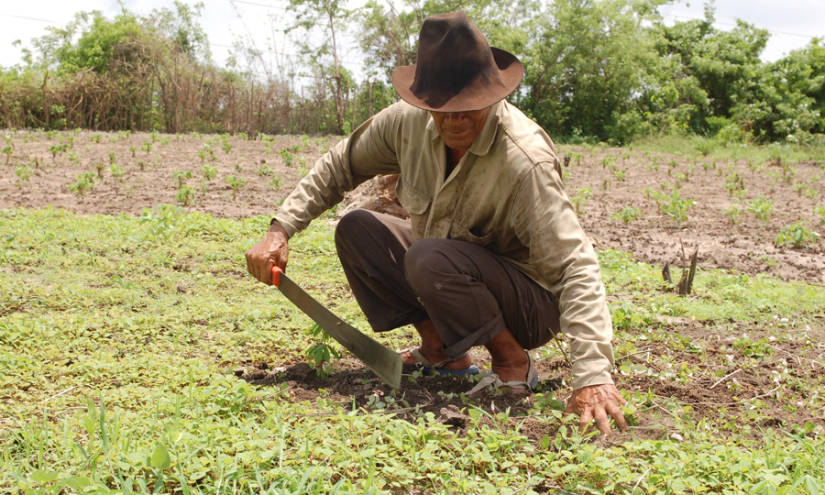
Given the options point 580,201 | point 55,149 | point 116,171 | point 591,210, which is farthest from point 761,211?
point 55,149

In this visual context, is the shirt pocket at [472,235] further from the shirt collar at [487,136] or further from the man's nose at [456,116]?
the man's nose at [456,116]

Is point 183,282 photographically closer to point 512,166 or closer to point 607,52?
point 512,166

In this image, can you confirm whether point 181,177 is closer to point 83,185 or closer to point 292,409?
point 83,185

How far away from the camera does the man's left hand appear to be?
2.48m

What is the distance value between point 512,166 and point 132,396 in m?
1.76

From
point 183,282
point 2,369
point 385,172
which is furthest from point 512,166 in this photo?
point 183,282

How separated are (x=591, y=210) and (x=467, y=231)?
6.83 m

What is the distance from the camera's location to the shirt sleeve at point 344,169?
10.9 ft

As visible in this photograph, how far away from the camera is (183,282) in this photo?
16.5 feet

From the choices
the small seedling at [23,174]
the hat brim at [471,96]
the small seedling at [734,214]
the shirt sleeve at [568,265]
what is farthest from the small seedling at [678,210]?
the small seedling at [23,174]

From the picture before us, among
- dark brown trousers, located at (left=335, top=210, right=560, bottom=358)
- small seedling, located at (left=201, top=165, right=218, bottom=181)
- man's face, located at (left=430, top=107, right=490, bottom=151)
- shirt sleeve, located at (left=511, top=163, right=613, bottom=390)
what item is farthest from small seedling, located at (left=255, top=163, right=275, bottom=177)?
shirt sleeve, located at (left=511, top=163, right=613, bottom=390)

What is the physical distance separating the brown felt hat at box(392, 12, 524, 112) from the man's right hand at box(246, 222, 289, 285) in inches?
34.5

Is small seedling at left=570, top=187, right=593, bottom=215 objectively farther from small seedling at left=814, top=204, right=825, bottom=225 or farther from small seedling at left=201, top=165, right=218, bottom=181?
small seedling at left=201, top=165, right=218, bottom=181

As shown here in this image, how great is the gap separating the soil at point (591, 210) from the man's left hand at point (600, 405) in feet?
0.46
